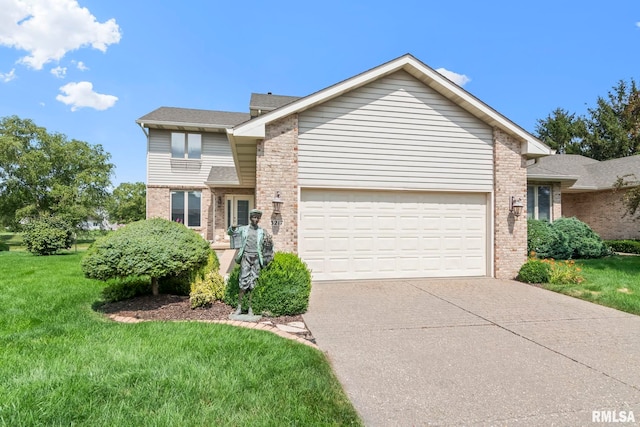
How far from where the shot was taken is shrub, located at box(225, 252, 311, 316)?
18.3 ft

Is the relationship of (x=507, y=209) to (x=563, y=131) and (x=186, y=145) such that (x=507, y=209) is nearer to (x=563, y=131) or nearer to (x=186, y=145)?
(x=186, y=145)

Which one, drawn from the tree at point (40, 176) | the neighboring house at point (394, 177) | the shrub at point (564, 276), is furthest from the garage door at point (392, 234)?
the tree at point (40, 176)

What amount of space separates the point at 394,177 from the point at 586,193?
51.7 ft

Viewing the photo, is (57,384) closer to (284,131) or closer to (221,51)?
(284,131)

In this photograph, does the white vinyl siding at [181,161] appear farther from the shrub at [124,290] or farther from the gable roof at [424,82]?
the shrub at [124,290]

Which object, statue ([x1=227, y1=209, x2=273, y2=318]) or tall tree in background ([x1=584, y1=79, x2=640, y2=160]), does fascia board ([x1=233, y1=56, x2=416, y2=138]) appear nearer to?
statue ([x1=227, y1=209, x2=273, y2=318])

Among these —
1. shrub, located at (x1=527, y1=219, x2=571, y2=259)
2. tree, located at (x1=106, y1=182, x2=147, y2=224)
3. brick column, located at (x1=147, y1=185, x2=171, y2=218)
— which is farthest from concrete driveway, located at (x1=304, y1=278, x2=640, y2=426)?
tree, located at (x1=106, y1=182, x2=147, y2=224)

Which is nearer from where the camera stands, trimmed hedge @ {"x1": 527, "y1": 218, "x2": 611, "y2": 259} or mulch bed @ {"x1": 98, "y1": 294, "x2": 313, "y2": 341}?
mulch bed @ {"x1": 98, "y1": 294, "x2": 313, "y2": 341}

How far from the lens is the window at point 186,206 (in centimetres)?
1794

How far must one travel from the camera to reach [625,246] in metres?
15.4

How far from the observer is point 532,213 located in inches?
614

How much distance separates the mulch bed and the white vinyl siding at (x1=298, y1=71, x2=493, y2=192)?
11.6ft

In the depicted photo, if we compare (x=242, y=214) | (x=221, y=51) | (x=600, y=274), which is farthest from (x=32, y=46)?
(x=600, y=274)

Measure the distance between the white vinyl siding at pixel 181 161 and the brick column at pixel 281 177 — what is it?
1144 centimetres
